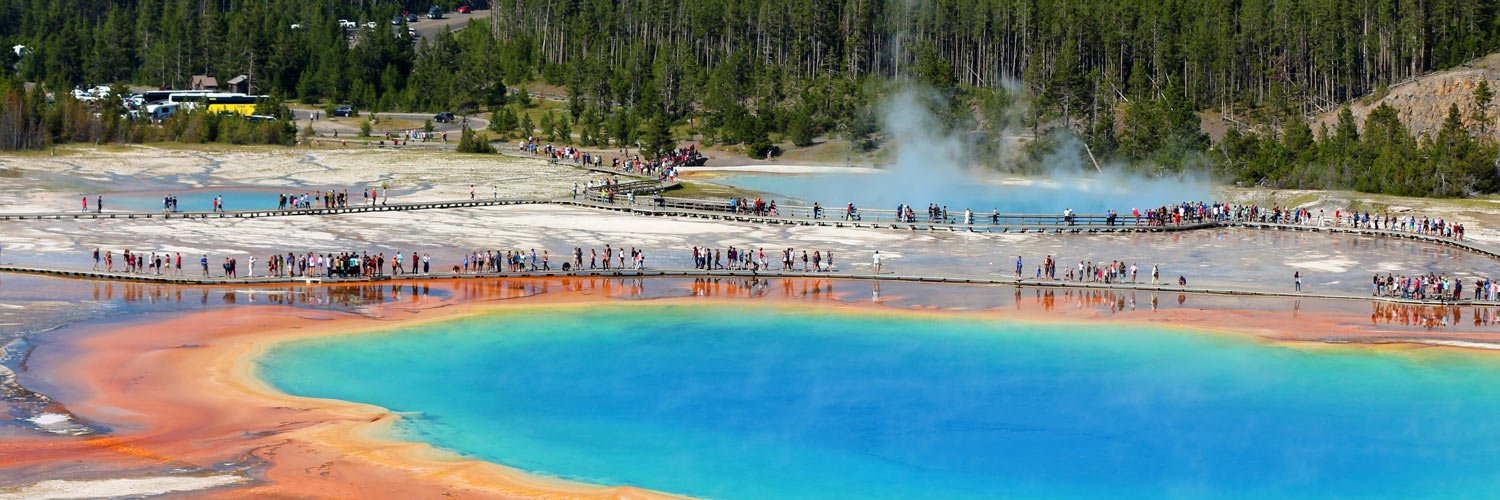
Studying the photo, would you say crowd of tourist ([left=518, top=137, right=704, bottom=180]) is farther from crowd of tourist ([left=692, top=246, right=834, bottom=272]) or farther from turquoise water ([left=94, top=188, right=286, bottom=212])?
crowd of tourist ([left=692, top=246, right=834, bottom=272])

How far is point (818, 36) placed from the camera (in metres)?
131

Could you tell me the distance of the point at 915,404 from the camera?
121 feet

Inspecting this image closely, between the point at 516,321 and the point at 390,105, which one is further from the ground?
the point at 390,105

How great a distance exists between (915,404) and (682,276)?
778 inches

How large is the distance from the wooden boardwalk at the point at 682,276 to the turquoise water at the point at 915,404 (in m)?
6.66

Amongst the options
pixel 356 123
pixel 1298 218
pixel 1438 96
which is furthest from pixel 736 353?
pixel 356 123

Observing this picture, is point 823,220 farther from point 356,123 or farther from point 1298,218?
point 356,123

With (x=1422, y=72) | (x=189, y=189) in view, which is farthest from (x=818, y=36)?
(x=189, y=189)

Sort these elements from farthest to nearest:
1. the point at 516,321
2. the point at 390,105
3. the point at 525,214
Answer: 1. the point at 390,105
2. the point at 525,214
3. the point at 516,321

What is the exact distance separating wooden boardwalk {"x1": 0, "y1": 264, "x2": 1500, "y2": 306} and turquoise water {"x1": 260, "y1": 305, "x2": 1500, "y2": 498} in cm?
666

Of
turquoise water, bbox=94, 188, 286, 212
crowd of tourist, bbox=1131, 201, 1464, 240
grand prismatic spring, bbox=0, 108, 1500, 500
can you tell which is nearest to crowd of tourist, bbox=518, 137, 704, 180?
grand prismatic spring, bbox=0, 108, 1500, 500

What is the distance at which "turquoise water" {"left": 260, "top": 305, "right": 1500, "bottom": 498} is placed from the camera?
3125cm

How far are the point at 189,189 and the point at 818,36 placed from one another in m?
64.6

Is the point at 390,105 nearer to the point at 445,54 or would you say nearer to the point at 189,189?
the point at 445,54
